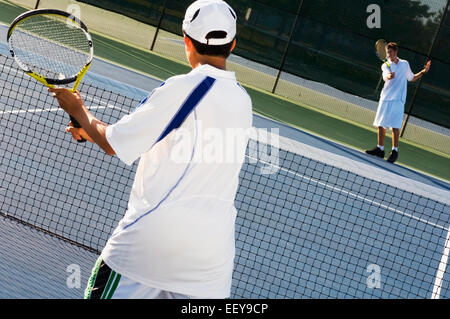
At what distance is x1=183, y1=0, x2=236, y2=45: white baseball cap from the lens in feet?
7.92

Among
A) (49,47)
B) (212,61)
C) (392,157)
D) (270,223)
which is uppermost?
(212,61)

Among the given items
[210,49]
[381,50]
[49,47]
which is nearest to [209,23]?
[210,49]

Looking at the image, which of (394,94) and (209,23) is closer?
(209,23)

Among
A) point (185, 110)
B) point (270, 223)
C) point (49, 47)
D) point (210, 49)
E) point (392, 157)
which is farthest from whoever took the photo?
point (392, 157)

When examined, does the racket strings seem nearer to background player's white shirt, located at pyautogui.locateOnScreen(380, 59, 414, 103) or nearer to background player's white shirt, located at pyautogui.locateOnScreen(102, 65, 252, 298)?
background player's white shirt, located at pyautogui.locateOnScreen(102, 65, 252, 298)

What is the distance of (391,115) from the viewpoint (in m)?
10.9

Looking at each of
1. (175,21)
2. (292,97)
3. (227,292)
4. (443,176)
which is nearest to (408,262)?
(227,292)

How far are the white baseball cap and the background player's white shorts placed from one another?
880 centimetres

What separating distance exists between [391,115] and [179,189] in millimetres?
9053

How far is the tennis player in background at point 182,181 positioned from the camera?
7.66 feet

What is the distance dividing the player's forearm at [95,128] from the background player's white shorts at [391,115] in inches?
348

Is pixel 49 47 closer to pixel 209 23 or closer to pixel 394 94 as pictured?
pixel 209 23
